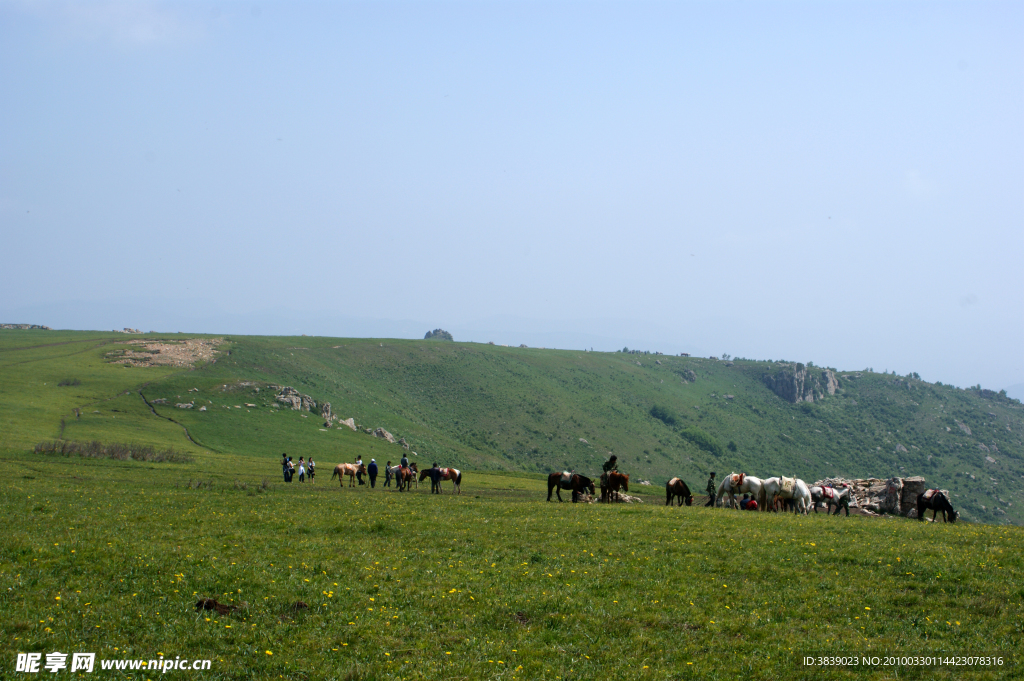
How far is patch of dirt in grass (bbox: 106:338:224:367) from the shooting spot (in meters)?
100

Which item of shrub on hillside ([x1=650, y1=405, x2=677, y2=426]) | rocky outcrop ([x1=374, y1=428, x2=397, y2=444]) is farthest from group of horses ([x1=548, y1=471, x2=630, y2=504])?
shrub on hillside ([x1=650, y1=405, x2=677, y2=426])

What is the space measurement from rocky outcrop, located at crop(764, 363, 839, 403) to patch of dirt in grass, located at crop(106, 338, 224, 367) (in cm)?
13928

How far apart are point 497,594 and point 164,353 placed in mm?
105870

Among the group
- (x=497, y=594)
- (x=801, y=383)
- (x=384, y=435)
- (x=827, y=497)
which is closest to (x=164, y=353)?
(x=384, y=435)

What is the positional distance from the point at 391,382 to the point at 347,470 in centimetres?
8106

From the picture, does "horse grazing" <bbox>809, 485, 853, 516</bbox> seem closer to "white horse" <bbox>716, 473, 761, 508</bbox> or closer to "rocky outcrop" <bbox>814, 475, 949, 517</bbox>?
"white horse" <bbox>716, 473, 761, 508</bbox>

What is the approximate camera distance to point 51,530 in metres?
20.9

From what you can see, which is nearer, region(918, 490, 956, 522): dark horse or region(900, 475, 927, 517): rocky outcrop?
region(918, 490, 956, 522): dark horse

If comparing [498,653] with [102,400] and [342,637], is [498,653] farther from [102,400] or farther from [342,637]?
[102,400]

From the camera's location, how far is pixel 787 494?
38.3 m

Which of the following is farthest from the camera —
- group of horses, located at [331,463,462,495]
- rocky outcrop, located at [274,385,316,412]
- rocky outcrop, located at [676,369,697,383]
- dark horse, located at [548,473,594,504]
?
rocky outcrop, located at [676,369,697,383]

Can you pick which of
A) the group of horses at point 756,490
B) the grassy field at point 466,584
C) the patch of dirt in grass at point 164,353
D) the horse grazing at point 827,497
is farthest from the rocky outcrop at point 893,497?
the patch of dirt in grass at point 164,353

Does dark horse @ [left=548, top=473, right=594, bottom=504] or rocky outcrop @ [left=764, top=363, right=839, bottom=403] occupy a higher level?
rocky outcrop @ [left=764, top=363, right=839, bottom=403]

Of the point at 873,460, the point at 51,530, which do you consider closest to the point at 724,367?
the point at 873,460
